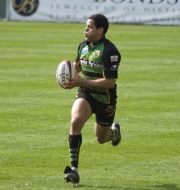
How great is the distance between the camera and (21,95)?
52.1 ft

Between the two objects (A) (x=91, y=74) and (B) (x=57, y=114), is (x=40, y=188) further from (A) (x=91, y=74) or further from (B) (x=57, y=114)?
(B) (x=57, y=114)

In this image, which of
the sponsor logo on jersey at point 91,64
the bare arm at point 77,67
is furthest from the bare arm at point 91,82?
the bare arm at point 77,67

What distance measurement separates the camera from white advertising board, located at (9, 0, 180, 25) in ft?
107

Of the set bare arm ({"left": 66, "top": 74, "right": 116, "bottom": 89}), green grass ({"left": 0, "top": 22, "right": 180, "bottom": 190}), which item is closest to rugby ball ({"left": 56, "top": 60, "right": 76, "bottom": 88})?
bare arm ({"left": 66, "top": 74, "right": 116, "bottom": 89})

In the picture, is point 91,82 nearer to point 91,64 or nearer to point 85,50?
point 91,64

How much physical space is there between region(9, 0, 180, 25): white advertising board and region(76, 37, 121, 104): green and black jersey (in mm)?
23617

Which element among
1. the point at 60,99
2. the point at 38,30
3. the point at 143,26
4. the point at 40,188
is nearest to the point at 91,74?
the point at 40,188

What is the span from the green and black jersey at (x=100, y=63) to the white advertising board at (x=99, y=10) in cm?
2362

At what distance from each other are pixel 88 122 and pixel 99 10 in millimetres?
20185

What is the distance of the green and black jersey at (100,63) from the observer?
29.9 feet

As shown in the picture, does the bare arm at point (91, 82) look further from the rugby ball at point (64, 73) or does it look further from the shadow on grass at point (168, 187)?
the shadow on grass at point (168, 187)

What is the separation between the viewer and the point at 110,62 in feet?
29.9

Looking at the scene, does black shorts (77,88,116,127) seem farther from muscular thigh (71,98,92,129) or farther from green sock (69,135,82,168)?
green sock (69,135,82,168)

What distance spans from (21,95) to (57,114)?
7.14 feet
